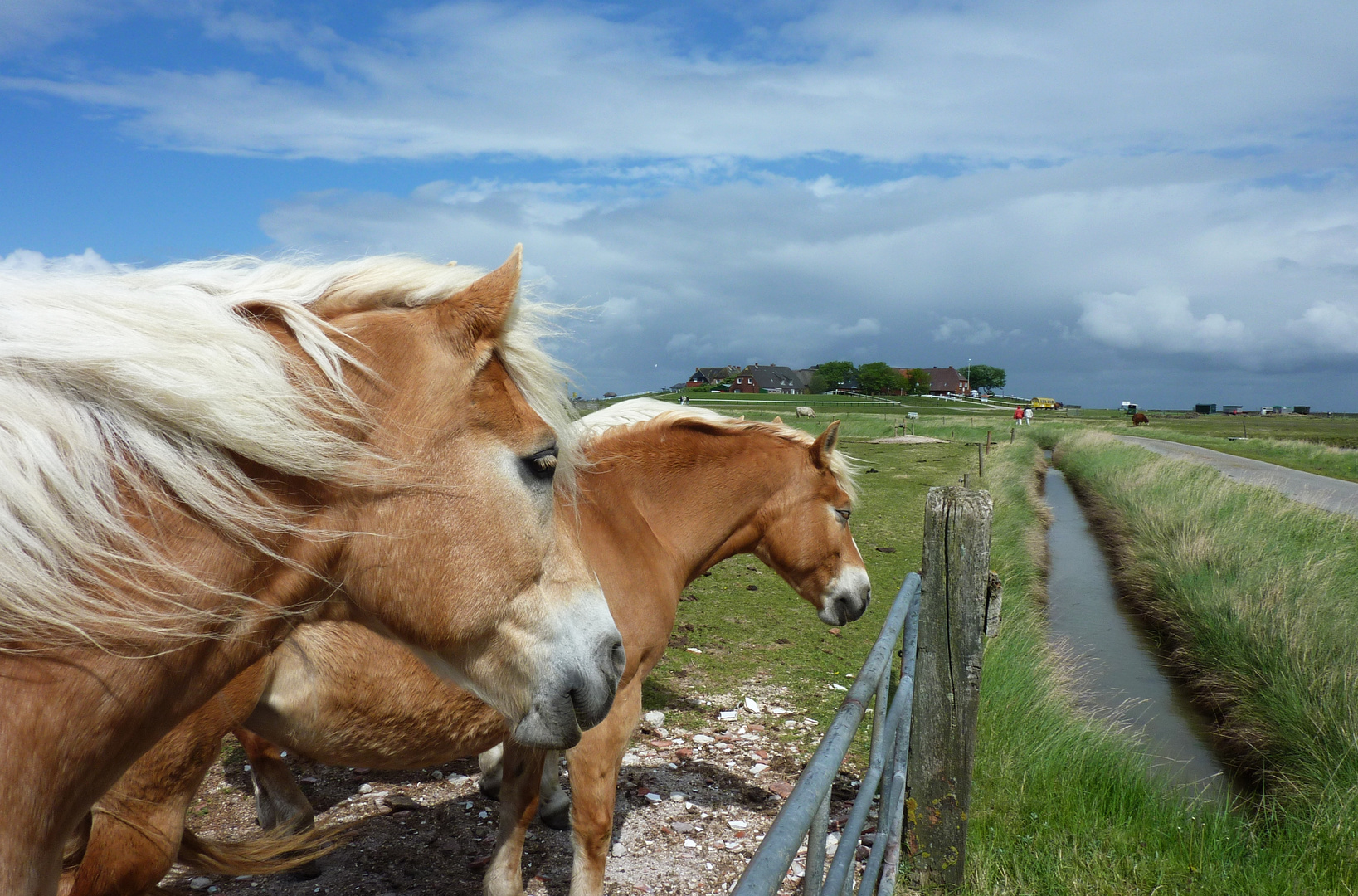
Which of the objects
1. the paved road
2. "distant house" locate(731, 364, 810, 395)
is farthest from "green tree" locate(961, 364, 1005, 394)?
the paved road

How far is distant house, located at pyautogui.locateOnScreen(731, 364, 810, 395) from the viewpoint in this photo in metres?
94.9

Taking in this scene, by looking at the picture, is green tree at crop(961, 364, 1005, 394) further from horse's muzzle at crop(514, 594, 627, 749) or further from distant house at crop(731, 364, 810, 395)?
horse's muzzle at crop(514, 594, 627, 749)

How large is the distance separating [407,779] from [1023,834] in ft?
11.2

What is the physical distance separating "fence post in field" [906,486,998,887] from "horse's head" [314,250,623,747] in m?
1.94

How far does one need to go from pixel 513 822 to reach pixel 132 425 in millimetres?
2748

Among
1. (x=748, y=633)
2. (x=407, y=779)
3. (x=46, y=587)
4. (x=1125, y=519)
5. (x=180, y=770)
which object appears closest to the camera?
(x=46, y=587)

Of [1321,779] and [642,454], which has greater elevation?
[642,454]

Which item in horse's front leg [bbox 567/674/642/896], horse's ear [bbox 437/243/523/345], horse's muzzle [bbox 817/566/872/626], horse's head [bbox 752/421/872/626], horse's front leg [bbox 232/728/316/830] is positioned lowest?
horse's front leg [bbox 232/728/316/830]

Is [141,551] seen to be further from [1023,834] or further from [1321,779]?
[1321,779]

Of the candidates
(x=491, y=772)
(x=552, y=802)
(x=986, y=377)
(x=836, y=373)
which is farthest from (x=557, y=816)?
(x=986, y=377)

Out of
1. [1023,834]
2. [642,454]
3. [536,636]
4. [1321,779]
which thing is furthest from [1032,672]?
[536,636]

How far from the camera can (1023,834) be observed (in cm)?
376

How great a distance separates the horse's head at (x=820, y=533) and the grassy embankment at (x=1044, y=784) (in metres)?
1.09

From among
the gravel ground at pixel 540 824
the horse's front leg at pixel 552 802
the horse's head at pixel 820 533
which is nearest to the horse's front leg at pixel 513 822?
the gravel ground at pixel 540 824
